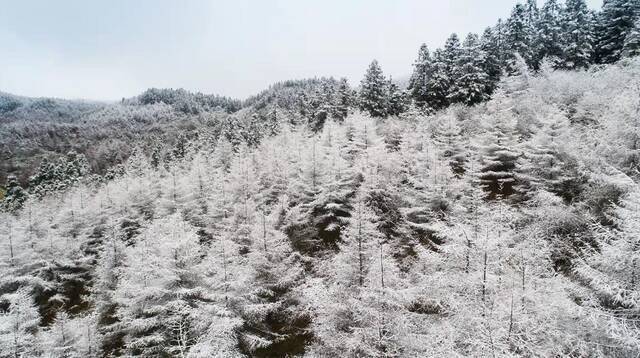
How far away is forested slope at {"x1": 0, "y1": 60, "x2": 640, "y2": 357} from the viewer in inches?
504

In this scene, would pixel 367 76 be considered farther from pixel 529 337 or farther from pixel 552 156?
pixel 529 337

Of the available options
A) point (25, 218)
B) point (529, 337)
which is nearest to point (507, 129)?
point (529, 337)

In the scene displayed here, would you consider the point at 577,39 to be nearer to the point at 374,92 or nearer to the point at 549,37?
the point at 549,37

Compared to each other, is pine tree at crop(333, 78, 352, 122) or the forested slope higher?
pine tree at crop(333, 78, 352, 122)

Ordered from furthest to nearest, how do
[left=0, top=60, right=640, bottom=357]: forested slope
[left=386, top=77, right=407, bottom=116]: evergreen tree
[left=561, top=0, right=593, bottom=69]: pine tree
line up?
[left=386, top=77, right=407, bottom=116]: evergreen tree, [left=561, top=0, right=593, bottom=69]: pine tree, [left=0, top=60, right=640, bottom=357]: forested slope

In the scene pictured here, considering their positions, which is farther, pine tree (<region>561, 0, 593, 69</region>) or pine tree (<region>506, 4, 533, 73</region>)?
pine tree (<region>506, 4, 533, 73</region>)

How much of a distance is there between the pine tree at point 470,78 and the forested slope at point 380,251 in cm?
346

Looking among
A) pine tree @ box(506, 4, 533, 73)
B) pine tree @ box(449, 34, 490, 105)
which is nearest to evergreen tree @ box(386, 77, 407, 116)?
pine tree @ box(449, 34, 490, 105)

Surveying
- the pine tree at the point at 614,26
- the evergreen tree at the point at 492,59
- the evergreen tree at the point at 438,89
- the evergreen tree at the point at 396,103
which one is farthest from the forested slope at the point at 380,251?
the pine tree at the point at 614,26

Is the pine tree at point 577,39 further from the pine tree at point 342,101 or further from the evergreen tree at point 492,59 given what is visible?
the pine tree at point 342,101

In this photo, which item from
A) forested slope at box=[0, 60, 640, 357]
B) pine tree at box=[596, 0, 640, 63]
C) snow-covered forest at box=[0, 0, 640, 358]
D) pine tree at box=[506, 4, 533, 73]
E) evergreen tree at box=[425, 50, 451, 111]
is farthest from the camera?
pine tree at box=[506, 4, 533, 73]

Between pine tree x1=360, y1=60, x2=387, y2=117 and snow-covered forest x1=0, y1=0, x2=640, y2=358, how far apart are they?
33 centimetres

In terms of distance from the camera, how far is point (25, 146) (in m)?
191

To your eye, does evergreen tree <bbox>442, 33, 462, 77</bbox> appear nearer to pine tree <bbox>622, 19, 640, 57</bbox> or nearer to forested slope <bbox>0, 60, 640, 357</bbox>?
forested slope <bbox>0, 60, 640, 357</bbox>
